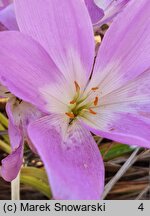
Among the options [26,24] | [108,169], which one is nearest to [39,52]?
[26,24]

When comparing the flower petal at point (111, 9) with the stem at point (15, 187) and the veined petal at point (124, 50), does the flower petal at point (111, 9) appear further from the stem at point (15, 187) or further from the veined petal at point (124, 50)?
the stem at point (15, 187)

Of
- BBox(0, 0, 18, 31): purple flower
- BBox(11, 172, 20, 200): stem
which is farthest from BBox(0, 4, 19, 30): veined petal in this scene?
BBox(11, 172, 20, 200): stem

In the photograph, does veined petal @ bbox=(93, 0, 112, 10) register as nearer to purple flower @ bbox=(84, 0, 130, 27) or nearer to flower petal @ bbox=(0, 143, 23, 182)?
purple flower @ bbox=(84, 0, 130, 27)

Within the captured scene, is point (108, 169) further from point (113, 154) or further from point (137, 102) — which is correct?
point (137, 102)

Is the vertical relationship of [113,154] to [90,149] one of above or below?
below

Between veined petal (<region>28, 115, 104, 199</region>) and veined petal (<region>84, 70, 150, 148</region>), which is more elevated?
veined petal (<region>84, 70, 150, 148</region>)

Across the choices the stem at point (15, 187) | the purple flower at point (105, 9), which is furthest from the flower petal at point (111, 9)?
the stem at point (15, 187)

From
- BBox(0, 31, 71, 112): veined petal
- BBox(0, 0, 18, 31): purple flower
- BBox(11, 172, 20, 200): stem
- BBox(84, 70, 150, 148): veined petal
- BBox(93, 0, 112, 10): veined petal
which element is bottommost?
BBox(11, 172, 20, 200): stem
